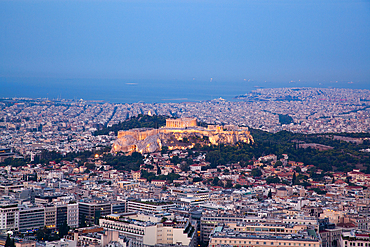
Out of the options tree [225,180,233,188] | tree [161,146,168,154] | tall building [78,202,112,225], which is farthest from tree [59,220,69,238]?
tree [161,146,168,154]

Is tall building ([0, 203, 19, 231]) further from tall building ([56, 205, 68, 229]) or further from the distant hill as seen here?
the distant hill

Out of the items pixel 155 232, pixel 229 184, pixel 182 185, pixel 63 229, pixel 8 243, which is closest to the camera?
pixel 8 243

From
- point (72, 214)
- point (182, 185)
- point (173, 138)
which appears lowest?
point (182, 185)

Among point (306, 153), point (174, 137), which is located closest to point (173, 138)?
point (174, 137)

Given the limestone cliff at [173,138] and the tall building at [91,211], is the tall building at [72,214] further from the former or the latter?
the limestone cliff at [173,138]

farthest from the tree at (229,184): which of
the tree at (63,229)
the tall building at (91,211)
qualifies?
the tree at (63,229)

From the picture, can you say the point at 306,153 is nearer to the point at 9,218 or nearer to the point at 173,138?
the point at 173,138

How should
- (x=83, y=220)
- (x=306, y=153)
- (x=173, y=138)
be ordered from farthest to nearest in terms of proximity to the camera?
1. (x=173, y=138)
2. (x=306, y=153)
3. (x=83, y=220)

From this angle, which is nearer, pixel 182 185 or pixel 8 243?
pixel 8 243
